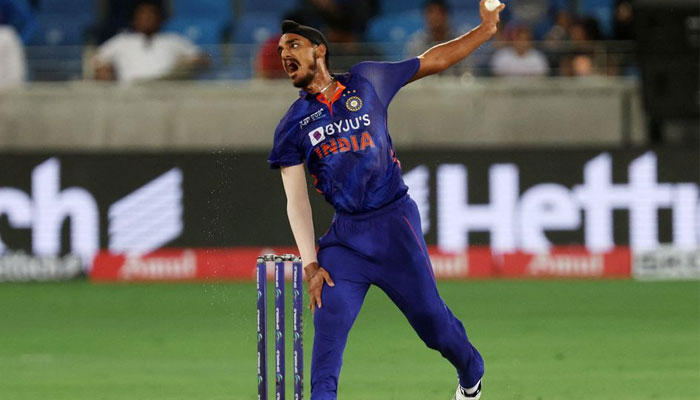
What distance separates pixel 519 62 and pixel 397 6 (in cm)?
236

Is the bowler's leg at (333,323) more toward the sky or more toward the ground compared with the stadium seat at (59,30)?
more toward the ground

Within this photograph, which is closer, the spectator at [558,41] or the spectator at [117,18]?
the spectator at [558,41]

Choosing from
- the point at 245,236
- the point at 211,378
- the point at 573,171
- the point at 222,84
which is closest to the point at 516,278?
→ the point at 573,171

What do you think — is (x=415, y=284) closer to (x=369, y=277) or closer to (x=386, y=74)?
(x=369, y=277)

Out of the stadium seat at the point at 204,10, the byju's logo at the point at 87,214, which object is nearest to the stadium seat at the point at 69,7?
the stadium seat at the point at 204,10

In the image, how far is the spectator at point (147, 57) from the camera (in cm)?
1734

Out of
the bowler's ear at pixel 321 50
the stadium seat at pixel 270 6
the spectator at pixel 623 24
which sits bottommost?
the spectator at pixel 623 24

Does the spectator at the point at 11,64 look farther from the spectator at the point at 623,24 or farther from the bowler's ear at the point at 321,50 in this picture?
the bowler's ear at the point at 321,50

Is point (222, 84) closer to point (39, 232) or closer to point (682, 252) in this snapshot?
point (39, 232)

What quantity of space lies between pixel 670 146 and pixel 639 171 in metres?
0.46

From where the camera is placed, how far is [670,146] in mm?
16141

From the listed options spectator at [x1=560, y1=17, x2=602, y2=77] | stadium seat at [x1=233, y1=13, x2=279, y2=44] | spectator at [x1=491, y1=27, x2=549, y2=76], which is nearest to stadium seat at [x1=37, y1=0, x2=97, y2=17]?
stadium seat at [x1=233, y1=13, x2=279, y2=44]

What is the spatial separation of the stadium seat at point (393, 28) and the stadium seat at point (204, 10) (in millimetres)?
2175

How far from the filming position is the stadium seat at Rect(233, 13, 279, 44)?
1827 centimetres
